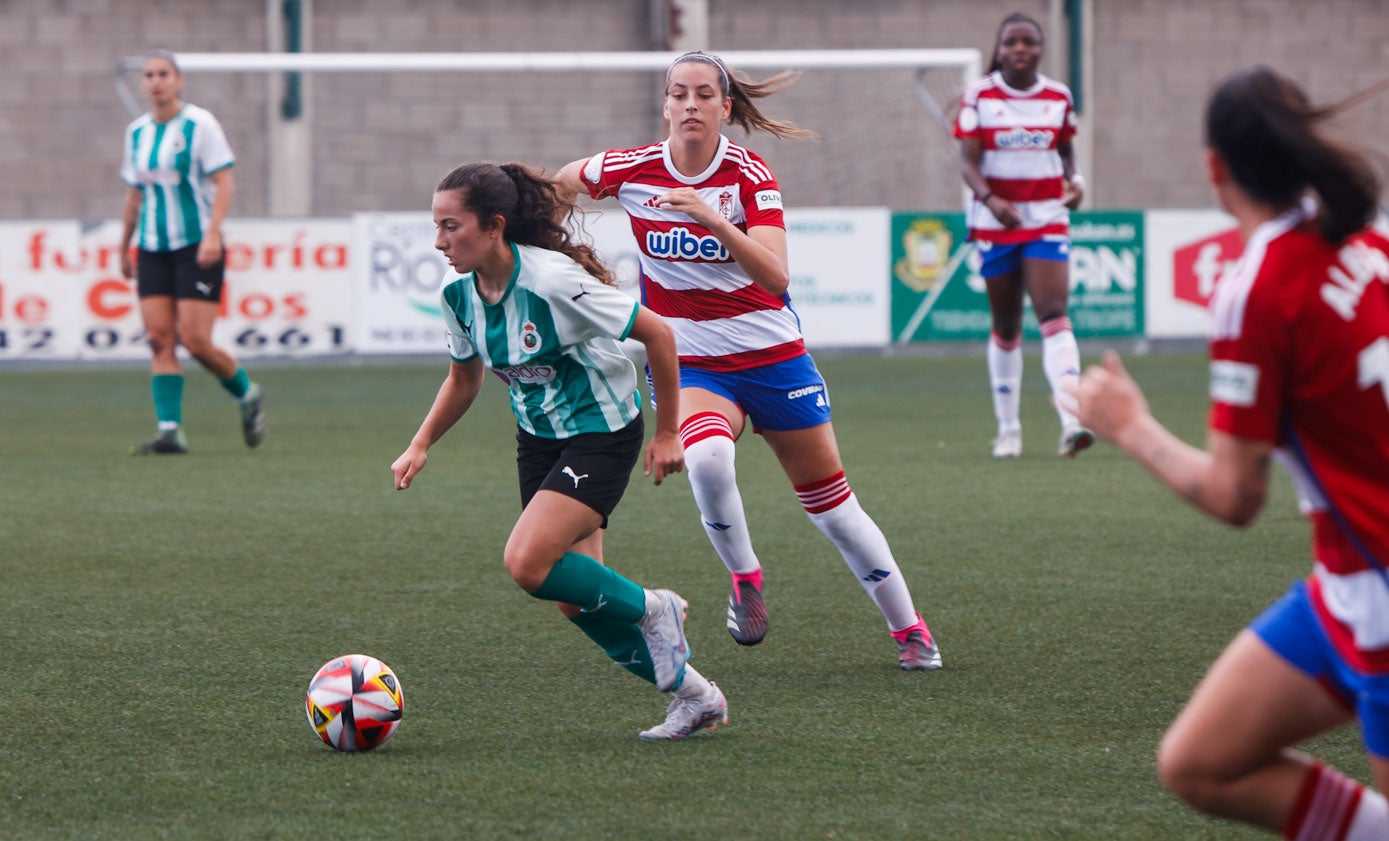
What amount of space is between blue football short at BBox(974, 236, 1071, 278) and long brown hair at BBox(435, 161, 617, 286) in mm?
4732

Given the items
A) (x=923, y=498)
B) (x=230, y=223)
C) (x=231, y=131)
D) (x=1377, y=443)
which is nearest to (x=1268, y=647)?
(x=1377, y=443)

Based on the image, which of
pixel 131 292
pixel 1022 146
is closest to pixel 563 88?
pixel 131 292

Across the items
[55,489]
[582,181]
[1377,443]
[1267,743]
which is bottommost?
[55,489]

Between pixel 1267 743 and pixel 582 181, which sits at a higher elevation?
pixel 582 181

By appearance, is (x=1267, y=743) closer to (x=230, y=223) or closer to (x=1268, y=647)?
(x=1268, y=647)

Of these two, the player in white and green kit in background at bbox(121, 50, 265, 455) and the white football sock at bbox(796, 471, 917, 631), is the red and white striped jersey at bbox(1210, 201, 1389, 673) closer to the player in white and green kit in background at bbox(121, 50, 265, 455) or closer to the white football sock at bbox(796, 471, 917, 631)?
the white football sock at bbox(796, 471, 917, 631)

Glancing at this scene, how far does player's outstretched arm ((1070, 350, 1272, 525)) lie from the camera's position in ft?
7.46

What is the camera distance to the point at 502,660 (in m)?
4.70

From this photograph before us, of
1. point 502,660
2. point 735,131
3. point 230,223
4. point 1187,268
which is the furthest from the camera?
point 1187,268

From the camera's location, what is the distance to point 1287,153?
2.26 meters

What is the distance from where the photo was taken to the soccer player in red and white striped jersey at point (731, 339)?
461 cm

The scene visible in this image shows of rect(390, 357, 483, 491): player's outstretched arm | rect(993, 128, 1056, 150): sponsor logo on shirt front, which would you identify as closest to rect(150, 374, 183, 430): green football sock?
rect(993, 128, 1056, 150): sponsor logo on shirt front

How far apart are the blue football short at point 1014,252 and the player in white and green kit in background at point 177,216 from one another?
151 inches

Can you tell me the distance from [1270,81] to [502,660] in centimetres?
289
